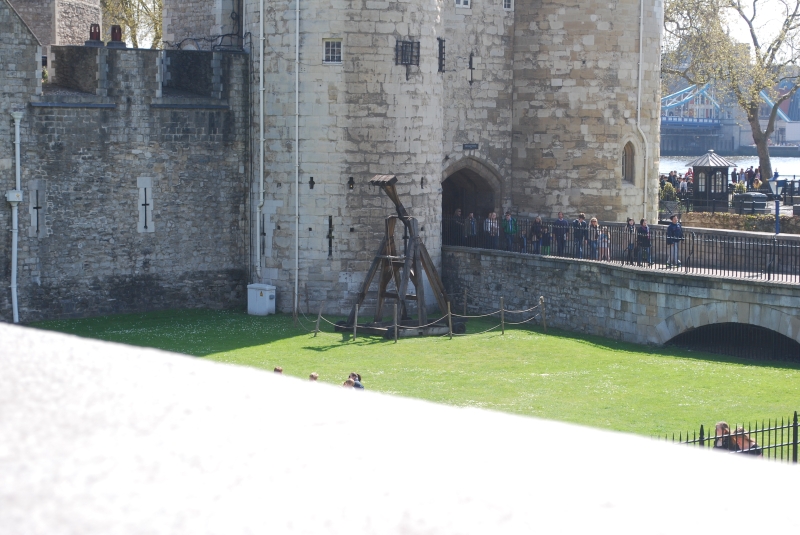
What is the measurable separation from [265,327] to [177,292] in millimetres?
2953

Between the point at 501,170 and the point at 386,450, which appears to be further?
the point at 501,170

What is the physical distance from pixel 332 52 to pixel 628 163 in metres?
8.04

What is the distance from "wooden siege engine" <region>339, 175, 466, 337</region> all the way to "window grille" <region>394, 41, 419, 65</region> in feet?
8.27

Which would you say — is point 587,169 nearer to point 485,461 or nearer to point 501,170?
point 501,170

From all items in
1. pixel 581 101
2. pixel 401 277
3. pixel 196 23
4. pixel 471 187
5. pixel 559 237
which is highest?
pixel 196 23

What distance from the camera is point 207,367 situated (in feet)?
13.9

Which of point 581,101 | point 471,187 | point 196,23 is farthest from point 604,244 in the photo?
point 196,23

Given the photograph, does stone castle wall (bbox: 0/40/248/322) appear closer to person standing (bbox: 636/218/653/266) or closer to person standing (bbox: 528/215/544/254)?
person standing (bbox: 528/215/544/254)

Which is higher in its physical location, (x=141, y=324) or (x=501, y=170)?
(x=501, y=170)

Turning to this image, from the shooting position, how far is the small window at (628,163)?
2948cm

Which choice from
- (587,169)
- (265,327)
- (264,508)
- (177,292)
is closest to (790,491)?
(264,508)

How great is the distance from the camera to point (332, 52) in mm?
25344

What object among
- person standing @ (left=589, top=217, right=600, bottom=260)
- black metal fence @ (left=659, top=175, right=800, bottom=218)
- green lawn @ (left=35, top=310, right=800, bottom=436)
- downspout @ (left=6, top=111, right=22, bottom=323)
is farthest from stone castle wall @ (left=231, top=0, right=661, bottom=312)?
downspout @ (left=6, top=111, right=22, bottom=323)

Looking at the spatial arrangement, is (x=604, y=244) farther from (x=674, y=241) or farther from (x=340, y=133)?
(x=340, y=133)
